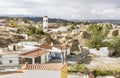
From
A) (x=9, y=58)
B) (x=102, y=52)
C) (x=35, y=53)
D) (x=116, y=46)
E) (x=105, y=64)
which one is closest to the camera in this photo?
Answer: (x=9, y=58)

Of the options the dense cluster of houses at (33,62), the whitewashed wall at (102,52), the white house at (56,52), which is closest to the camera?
the dense cluster of houses at (33,62)

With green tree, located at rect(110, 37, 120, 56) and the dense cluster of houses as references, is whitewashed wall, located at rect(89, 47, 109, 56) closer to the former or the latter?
green tree, located at rect(110, 37, 120, 56)

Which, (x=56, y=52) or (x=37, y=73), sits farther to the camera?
(x=56, y=52)

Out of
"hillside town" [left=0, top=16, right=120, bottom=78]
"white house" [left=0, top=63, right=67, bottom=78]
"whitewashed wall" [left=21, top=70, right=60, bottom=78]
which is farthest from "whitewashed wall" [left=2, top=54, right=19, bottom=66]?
"whitewashed wall" [left=21, top=70, right=60, bottom=78]

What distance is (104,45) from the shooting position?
206 ft

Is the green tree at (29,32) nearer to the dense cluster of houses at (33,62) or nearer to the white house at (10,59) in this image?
the dense cluster of houses at (33,62)

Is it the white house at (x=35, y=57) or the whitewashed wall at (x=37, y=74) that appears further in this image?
the white house at (x=35, y=57)

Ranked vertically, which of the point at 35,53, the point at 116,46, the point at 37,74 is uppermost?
the point at 37,74

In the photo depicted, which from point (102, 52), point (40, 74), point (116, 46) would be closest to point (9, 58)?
point (102, 52)

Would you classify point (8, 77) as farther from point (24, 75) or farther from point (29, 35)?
point (29, 35)

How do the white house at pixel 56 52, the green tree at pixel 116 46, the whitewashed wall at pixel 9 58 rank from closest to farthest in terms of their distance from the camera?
1. the whitewashed wall at pixel 9 58
2. the white house at pixel 56 52
3. the green tree at pixel 116 46

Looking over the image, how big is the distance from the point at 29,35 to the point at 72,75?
4229 centimetres

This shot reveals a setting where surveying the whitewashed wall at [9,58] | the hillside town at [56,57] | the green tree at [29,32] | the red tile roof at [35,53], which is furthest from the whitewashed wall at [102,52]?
the green tree at [29,32]

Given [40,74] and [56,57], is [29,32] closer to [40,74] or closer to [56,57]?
[56,57]
